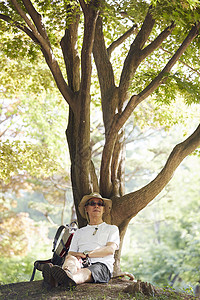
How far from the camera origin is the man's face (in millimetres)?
5086

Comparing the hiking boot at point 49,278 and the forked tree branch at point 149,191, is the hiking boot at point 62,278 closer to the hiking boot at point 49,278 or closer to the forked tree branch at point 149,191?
the hiking boot at point 49,278

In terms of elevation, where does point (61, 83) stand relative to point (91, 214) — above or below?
above

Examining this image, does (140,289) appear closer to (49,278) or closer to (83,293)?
(83,293)

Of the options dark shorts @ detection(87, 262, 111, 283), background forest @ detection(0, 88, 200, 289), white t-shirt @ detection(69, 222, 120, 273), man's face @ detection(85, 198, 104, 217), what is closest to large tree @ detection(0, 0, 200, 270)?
man's face @ detection(85, 198, 104, 217)

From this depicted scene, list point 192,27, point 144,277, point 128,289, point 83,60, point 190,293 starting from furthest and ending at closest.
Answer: point 144,277, point 83,60, point 192,27, point 190,293, point 128,289

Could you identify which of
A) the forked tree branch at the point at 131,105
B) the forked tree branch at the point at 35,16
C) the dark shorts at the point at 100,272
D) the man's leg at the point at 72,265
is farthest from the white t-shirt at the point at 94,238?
the forked tree branch at the point at 35,16

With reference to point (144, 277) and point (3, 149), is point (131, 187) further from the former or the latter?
point (3, 149)

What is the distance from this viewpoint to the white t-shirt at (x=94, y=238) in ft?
15.5

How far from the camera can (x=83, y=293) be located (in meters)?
3.83

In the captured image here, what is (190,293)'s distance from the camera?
4.37 meters

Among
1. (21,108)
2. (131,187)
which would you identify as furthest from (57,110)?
(131,187)

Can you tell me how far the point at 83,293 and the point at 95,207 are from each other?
144 cm

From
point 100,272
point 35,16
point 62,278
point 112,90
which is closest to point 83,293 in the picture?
point 62,278

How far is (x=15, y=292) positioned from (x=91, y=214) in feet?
4.60
